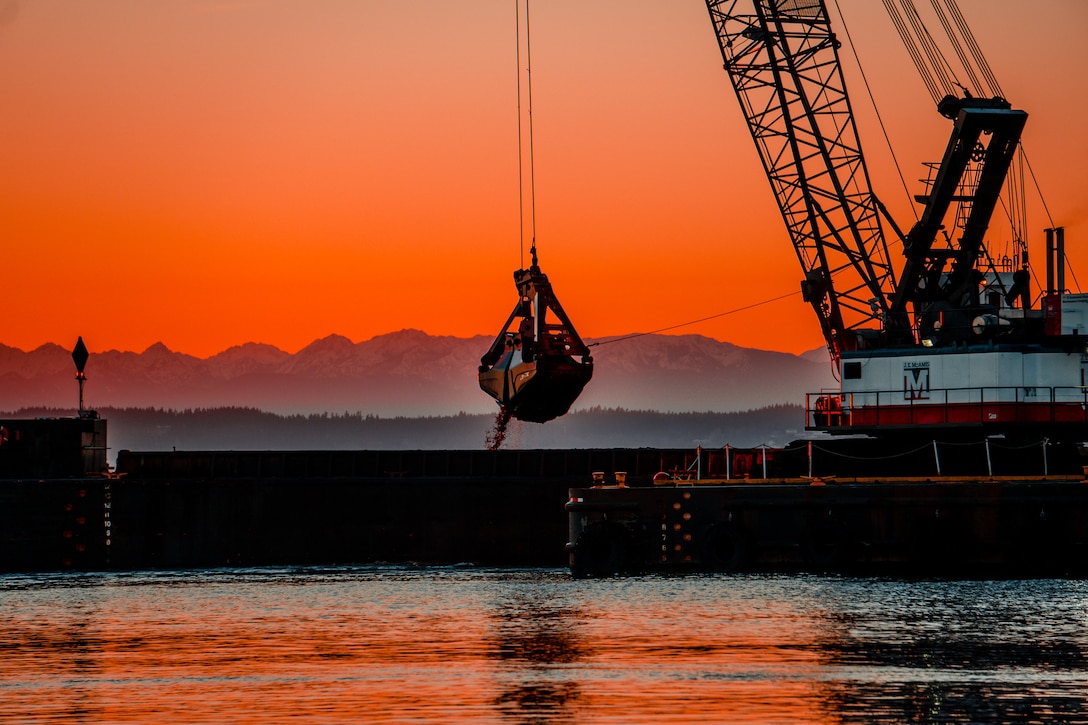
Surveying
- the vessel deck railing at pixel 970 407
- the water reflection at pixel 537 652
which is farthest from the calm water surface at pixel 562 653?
the vessel deck railing at pixel 970 407

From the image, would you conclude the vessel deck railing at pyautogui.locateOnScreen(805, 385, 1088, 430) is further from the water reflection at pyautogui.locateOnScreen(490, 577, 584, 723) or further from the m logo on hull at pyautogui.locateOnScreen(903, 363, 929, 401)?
the water reflection at pyautogui.locateOnScreen(490, 577, 584, 723)

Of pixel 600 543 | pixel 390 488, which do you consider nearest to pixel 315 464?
pixel 390 488

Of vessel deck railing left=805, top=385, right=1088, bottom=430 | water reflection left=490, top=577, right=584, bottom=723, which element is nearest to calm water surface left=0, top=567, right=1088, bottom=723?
water reflection left=490, top=577, right=584, bottom=723

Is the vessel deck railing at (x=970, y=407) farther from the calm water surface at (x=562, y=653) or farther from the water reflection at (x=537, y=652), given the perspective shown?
the water reflection at (x=537, y=652)

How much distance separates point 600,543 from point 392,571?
13.1 meters

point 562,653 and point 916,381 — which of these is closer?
point 562,653


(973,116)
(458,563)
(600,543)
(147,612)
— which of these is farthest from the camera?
(458,563)

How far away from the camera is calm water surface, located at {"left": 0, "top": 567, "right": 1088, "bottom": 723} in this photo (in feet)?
84.2

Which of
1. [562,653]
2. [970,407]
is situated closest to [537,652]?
[562,653]

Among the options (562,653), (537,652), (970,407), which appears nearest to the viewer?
(562,653)

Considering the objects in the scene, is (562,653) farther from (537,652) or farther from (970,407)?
(970,407)

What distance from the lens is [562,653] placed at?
32500 millimetres

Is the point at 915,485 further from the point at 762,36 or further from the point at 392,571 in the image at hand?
the point at 762,36

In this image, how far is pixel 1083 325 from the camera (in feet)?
175
